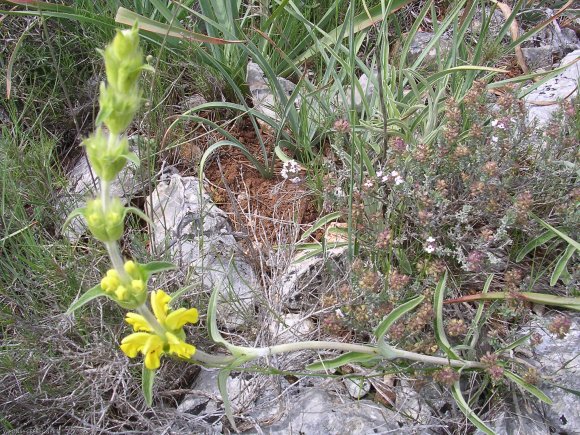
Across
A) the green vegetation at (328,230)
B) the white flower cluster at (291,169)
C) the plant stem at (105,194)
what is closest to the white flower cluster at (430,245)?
the green vegetation at (328,230)

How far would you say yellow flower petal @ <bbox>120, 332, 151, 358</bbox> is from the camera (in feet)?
4.20

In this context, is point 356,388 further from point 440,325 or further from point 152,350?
point 152,350

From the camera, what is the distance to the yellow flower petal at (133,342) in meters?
1.28

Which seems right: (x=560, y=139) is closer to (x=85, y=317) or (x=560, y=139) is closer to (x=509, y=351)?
(x=509, y=351)

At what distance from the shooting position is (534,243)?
6.35 feet

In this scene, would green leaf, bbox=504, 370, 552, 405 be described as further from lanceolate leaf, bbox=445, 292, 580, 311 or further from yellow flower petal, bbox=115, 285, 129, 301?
yellow flower petal, bbox=115, 285, 129, 301

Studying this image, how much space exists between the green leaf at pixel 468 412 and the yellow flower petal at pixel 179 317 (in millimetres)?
813

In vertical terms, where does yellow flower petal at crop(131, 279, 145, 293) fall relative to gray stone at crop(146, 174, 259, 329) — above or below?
above

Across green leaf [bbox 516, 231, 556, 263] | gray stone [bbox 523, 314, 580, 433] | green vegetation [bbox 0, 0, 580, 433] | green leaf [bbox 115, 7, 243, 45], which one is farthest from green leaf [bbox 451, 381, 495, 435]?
green leaf [bbox 115, 7, 243, 45]

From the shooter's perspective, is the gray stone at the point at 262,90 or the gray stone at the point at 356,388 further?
the gray stone at the point at 262,90

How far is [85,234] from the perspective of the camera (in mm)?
2277

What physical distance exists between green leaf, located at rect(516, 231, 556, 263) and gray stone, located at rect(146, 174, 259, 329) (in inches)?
35.8

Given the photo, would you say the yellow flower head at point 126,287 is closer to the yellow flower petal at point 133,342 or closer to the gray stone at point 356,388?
the yellow flower petal at point 133,342

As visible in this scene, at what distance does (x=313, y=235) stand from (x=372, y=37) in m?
1.16
